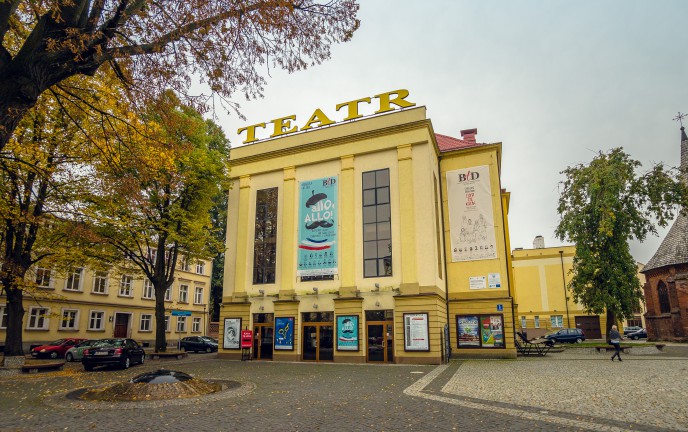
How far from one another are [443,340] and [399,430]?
15611 millimetres

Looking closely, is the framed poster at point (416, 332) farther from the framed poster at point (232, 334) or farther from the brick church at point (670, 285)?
the brick church at point (670, 285)

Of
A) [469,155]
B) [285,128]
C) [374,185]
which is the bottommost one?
[374,185]

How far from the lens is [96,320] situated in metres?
39.0

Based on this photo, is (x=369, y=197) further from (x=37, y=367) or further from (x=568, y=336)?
(x=568, y=336)

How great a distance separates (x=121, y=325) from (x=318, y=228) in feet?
89.1

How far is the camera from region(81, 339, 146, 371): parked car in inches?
748

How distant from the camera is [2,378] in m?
15.6

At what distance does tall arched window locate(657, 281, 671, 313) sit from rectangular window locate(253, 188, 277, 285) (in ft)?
119

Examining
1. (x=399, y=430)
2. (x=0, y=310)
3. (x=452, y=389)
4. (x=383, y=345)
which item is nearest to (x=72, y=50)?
(x=399, y=430)

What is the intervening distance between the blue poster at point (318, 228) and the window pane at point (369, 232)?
70.1 inches

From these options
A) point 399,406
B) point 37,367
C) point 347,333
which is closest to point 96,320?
point 37,367

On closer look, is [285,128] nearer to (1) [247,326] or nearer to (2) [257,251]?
(2) [257,251]

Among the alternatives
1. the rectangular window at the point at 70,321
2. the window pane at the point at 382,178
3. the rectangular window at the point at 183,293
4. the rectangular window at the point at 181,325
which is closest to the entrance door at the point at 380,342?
the window pane at the point at 382,178

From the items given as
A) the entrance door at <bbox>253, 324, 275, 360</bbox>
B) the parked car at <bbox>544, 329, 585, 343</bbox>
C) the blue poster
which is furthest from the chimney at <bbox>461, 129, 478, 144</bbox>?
the parked car at <bbox>544, 329, 585, 343</bbox>
